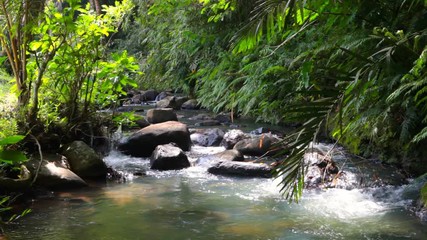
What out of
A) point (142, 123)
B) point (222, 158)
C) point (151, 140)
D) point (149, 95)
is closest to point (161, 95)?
point (149, 95)

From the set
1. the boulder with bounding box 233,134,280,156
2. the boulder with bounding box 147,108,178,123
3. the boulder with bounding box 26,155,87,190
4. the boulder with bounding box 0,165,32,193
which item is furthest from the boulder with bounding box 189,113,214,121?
the boulder with bounding box 0,165,32,193

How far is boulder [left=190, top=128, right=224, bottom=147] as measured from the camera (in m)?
8.20

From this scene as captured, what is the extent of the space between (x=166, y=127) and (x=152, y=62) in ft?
27.6

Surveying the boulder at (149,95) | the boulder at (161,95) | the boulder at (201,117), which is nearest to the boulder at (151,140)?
the boulder at (201,117)

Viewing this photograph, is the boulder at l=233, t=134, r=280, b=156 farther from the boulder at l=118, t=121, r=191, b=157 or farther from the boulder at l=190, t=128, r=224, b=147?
the boulder at l=118, t=121, r=191, b=157

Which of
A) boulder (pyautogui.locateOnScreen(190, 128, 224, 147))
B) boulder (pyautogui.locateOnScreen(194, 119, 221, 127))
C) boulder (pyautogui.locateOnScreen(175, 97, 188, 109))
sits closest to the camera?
boulder (pyautogui.locateOnScreen(190, 128, 224, 147))

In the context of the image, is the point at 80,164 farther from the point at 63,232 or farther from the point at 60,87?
the point at 63,232

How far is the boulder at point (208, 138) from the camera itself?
8203 millimetres

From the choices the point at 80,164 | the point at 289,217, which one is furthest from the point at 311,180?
the point at 80,164

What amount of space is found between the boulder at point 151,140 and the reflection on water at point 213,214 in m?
1.79

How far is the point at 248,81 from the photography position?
365 inches

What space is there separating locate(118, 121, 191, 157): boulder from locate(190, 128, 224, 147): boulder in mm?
601

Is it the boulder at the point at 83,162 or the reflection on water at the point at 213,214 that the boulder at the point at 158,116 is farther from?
the reflection on water at the point at 213,214

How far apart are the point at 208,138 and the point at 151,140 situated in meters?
1.32
